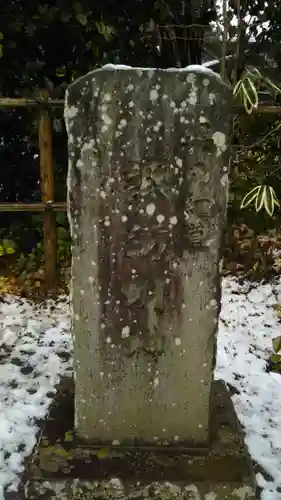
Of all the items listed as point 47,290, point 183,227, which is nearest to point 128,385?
point 183,227

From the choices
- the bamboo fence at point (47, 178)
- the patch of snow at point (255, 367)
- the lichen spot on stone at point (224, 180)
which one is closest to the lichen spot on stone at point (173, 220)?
the lichen spot on stone at point (224, 180)

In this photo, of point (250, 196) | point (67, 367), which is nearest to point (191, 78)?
point (67, 367)

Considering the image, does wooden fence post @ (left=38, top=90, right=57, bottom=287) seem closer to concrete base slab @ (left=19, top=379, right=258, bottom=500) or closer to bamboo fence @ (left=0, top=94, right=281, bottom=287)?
bamboo fence @ (left=0, top=94, right=281, bottom=287)

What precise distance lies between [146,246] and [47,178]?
1.69 meters

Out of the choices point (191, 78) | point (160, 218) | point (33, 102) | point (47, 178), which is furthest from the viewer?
point (47, 178)

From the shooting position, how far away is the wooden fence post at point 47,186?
10.2 ft

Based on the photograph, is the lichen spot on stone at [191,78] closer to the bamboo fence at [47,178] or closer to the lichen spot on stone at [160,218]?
the lichen spot on stone at [160,218]

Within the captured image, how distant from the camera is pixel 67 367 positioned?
258 centimetres

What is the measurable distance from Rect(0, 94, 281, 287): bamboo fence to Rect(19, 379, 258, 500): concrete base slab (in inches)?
60.9

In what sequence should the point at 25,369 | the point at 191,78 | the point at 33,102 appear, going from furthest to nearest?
the point at 33,102, the point at 25,369, the point at 191,78

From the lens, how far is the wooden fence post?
3.10 m

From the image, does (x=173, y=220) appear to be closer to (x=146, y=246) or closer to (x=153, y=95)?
(x=146, y=246)

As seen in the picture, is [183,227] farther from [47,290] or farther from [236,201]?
[236,201]

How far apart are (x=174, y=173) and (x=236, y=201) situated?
2.16 meters
